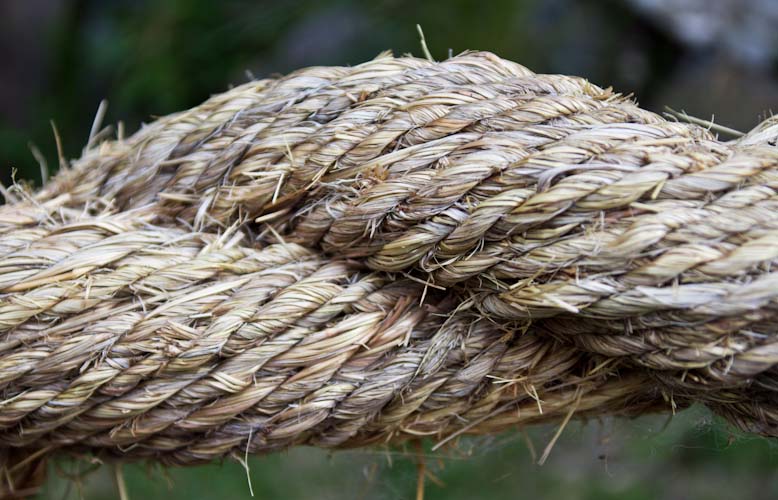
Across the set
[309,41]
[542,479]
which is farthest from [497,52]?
[542,479]

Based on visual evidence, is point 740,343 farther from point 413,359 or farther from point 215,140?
point 215,140

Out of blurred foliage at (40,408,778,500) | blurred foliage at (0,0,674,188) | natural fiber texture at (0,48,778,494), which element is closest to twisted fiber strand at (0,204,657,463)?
natural fiber texture at (0,48,778,494)

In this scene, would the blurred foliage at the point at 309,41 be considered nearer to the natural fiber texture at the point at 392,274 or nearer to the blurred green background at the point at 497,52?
the blurred green background at the point at 497,52

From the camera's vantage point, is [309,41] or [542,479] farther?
[309,41]

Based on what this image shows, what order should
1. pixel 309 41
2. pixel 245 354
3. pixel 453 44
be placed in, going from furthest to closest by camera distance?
pixel 309 41 → pixel 453 44 → pixel 245 354

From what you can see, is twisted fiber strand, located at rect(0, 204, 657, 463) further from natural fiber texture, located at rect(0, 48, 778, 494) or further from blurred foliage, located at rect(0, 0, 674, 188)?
blurred foliage, located at rect(0, 0, 674, 188)

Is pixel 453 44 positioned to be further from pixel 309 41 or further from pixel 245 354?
pixel 245 354

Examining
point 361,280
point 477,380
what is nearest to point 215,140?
point 361,280

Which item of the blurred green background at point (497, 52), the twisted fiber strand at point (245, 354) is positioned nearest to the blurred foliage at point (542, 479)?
the blurred green background at point (497, 52)
